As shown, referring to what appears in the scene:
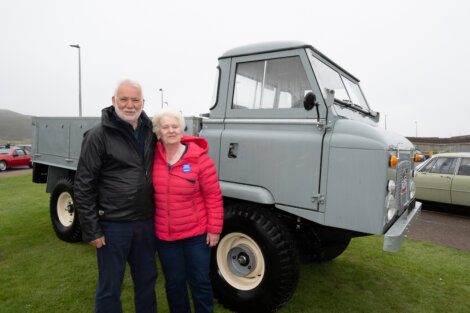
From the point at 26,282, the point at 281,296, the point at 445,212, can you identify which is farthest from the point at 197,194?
the point at 445,212

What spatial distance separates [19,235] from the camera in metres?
5.51

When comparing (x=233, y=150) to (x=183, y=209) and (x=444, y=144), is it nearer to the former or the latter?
(x=183, y=209)

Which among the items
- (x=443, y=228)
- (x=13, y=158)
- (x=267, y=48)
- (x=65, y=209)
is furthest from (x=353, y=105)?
(x=13, y=158)

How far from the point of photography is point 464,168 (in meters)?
7.86

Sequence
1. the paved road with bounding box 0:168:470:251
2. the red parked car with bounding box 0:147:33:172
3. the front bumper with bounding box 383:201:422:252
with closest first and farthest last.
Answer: the front bumper with bounding box 383:201:422:252, the paved road with bounding box 0:168:470:251, the red parked car with bounding box 0:147:33:172

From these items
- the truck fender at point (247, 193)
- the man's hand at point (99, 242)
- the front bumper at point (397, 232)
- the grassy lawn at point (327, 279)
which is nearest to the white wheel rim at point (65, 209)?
the grassy lawn at point (327, 279)

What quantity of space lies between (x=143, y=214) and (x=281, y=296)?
156 centimetres

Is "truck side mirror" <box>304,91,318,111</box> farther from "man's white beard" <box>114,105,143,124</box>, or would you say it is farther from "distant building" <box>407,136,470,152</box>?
"distant building" <box>407,136,470,152</box>

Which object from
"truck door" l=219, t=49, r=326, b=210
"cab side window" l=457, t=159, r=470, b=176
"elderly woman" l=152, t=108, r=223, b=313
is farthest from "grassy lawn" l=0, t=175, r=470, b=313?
"cab side window" l=457, t=159, r=470, b=176

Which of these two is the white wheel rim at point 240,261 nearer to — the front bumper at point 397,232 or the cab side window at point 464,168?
the front bumper at point 397,232

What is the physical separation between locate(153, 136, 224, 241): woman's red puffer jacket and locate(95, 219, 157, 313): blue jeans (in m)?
0.14

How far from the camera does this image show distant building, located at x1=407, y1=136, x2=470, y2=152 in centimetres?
2216

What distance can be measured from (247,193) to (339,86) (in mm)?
1592

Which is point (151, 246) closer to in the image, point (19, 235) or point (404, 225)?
point (404, 225)
